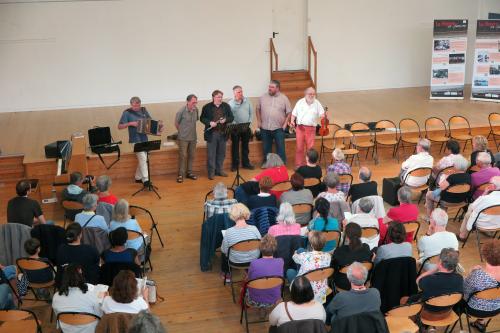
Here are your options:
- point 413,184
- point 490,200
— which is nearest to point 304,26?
point 413,184

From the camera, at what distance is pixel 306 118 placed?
10.5 m

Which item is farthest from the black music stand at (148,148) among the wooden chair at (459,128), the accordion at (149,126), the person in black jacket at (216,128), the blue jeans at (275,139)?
the wooden chair at (459,128)

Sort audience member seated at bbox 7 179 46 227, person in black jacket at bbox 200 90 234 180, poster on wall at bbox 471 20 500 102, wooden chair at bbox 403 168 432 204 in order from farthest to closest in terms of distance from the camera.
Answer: poster on wall at bbox 471 20 500 102 < person in black jacket at bbox 200 90 234 180 < wooden chair at bbox 403 168 432 204 < audience member seated at bbox 7 179 46 227

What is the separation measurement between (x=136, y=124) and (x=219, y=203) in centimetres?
336

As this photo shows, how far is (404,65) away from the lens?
1631 cm

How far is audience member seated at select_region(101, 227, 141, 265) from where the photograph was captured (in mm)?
6000

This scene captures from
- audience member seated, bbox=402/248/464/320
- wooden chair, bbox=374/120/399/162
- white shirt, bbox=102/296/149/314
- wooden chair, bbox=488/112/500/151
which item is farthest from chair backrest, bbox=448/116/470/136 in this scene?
white shirt, bbox=102/296/149/314

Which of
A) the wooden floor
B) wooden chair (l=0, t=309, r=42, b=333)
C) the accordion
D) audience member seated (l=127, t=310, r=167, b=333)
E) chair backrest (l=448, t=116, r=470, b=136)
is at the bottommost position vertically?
the wooden floor

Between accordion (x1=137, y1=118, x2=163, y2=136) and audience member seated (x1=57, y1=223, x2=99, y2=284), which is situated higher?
accordion (x1=137, y1=118, x2=163, y2=136)

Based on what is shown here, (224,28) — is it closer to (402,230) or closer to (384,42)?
(384,42)

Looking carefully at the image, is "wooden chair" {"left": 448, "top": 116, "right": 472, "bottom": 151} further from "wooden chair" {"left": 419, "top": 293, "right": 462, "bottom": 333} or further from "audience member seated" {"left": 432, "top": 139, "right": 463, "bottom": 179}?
"wooden chair" {"left": 419, "top": 293, "right": 462, "bottom": 333}

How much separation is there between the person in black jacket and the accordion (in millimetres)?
799

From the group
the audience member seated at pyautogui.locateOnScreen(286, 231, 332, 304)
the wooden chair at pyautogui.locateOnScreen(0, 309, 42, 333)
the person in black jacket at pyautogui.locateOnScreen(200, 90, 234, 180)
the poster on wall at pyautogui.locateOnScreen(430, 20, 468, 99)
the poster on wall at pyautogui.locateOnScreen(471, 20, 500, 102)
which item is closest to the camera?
the wooden chair at pyautogui.locateOnScreen(0, 309, 42, 333)

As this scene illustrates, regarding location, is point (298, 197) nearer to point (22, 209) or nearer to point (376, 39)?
point (22, 209)
